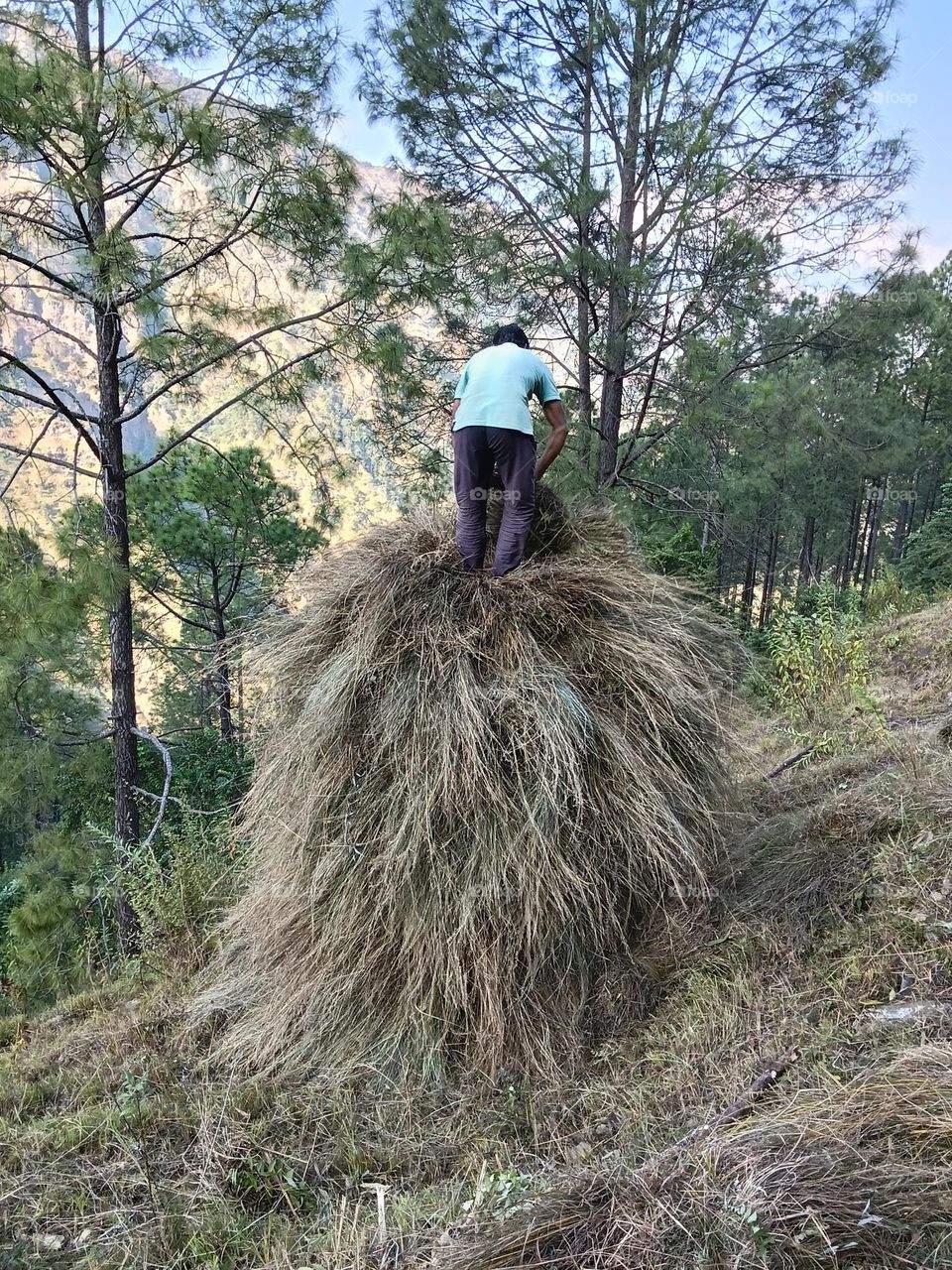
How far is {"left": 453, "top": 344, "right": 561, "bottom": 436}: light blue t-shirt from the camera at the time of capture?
270cm

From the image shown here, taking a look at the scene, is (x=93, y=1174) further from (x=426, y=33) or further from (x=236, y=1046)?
→ (x=426, y=33)

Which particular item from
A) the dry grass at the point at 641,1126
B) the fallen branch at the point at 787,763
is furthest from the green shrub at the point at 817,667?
the dry grass at the point at 641,1126

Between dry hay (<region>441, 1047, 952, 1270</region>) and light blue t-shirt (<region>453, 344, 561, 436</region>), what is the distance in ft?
7.69

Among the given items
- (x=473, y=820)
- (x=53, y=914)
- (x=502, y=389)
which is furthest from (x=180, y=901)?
(x=53, y=914)

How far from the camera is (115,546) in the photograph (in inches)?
173

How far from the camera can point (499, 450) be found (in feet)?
8.89

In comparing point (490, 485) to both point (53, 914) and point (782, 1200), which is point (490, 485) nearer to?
point (782, 1200)

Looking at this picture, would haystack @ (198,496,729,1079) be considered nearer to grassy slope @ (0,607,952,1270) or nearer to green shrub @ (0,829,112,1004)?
grassy slope @ (0,607,952,1270)

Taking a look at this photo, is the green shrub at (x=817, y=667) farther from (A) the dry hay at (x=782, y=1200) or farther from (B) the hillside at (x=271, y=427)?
(A) the dry hay at (x=782, y=1200)

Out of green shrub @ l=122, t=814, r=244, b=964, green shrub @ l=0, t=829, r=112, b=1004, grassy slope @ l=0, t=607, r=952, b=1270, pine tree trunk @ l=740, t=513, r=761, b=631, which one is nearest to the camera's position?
grassy slope @ l=0, t=607, r=952, b=1270

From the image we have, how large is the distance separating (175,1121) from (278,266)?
16.9ft

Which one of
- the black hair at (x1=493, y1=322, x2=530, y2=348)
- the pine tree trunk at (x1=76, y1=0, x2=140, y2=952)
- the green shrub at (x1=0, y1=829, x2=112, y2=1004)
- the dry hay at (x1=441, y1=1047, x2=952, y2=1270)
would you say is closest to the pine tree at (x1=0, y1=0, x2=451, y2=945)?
the pine tree trunk at (x1=76, y1=0, x2=140, y2=952)

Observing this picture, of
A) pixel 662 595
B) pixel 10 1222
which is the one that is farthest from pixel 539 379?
pixel 10 1222

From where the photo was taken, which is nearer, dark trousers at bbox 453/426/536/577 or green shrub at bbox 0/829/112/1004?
dark trousers at bbox 453/426/536/577
